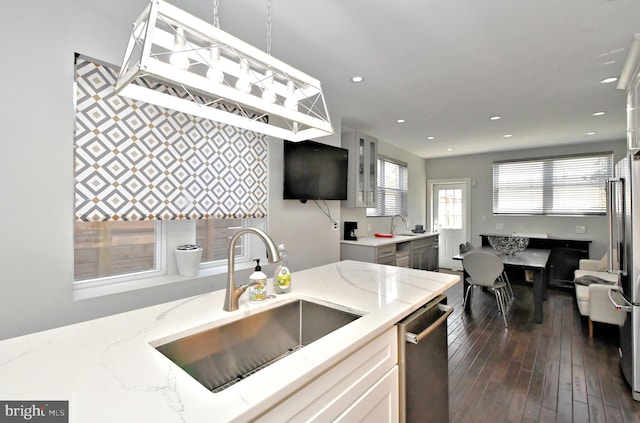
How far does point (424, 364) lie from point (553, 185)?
5.69 m

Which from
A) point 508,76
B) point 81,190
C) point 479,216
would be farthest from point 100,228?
point 479,216

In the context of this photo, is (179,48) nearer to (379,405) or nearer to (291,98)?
(291,98)

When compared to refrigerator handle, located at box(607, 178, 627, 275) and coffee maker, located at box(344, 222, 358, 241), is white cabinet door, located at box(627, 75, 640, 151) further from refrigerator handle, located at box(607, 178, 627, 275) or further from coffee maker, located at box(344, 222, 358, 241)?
coffee maker, located at box(344, 222, 358, 241)

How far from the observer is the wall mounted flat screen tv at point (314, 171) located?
3.16 m

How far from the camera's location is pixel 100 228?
6.95 ft

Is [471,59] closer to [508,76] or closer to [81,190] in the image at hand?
[508,76]

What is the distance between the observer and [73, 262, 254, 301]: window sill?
191 cm

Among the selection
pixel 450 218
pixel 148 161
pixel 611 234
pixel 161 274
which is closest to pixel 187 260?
pixel 161 274

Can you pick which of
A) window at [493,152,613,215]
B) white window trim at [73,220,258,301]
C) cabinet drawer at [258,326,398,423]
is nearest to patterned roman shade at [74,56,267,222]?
white window trim at [73,220,258,301]

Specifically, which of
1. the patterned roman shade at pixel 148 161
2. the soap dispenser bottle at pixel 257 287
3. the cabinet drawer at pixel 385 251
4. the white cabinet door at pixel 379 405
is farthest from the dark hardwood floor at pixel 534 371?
the patterned roman shade at pixel 148 161

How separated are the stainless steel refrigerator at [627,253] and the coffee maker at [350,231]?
268 cm

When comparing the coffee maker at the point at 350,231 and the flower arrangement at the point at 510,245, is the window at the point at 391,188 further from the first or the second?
the flower arrangement at the point at 510,245

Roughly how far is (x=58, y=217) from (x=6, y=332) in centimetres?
62

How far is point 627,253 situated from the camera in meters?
2.19
